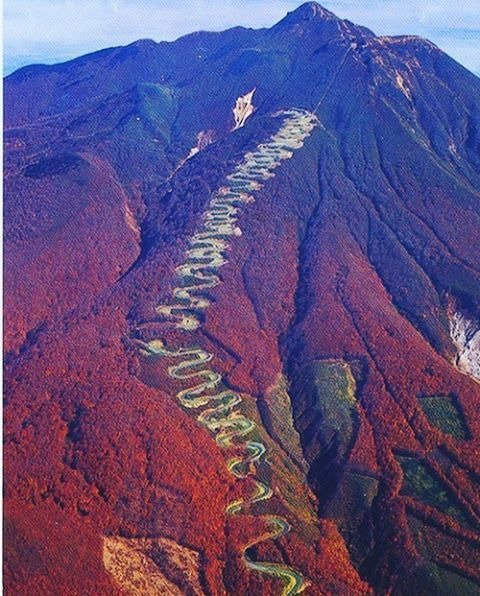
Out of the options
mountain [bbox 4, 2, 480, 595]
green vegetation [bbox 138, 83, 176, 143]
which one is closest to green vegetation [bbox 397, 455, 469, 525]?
mountain [bbox 4, 2, 480, 595]

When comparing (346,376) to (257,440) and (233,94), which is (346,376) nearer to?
(257,440)

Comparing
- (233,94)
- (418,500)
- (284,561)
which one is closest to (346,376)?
(418,500)

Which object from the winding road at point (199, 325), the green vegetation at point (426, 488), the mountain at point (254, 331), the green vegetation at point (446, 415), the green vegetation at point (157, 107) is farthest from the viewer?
the green vegetation at point (157, 107)

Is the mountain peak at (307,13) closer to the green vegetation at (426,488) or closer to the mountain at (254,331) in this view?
the mountain at (254,331)

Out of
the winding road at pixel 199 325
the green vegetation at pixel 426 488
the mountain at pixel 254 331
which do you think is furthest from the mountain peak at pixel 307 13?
the green vegetation at pixel 426 488

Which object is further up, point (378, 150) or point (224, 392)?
point (378, 150)
